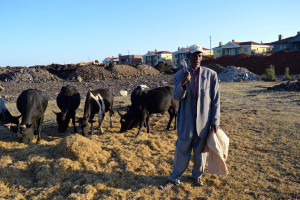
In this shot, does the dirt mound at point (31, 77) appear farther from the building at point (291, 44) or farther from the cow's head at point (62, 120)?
the building at point (291, 44)

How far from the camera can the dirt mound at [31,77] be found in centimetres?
2409

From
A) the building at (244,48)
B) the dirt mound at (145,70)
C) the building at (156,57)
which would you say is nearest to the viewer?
the dirt mound at (145,70)

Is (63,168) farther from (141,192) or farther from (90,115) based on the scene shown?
(90,115)

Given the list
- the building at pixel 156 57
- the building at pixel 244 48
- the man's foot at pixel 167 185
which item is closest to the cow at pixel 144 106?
the man's foot at pixel 167 185

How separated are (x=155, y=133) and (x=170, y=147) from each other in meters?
1.55

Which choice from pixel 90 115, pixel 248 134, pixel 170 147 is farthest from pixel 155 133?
pixel 248 134

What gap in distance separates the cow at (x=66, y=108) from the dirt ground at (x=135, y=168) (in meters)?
0.48

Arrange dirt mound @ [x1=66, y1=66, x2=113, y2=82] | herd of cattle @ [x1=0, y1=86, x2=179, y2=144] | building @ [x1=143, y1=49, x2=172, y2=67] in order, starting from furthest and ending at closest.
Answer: building @ [x1=143, y1=49, x2=172, y2=67] < dirt mound @ [x1=66, y1=66, x2=113, y2=82] < herd of cattle @ [x1=0, y1=86, x2=179, y2=144]

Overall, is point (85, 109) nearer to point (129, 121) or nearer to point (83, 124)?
point (83, 124)

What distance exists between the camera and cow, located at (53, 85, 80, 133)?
763 cm

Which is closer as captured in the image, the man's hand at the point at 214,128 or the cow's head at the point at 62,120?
the man's hand at the point at 214,128

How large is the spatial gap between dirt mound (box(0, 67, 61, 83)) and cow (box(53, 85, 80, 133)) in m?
17.8

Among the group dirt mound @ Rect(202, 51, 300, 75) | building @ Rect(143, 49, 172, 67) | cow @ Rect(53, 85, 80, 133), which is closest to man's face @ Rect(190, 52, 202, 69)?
cow @ Rect(53, 85, 80, 133)

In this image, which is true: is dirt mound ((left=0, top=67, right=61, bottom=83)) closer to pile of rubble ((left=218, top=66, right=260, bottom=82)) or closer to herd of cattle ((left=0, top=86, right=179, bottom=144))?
pile of rubble ((left=218, top=66, right=260, bottom=82))
